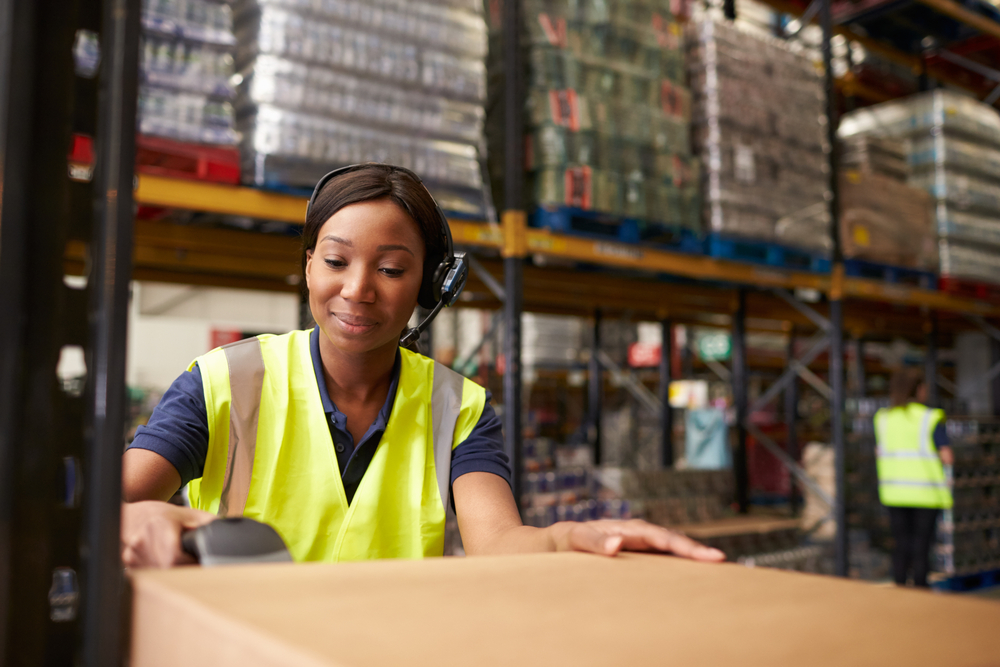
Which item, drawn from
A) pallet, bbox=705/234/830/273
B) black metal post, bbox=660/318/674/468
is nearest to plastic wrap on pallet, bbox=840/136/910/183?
pallet, bbox=705/234/830/273

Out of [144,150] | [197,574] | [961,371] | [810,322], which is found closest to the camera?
[197,574]

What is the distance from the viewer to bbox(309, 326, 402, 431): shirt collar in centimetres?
161

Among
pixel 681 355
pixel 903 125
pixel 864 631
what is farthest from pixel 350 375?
pixel 681 355

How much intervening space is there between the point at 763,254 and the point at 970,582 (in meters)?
4.57

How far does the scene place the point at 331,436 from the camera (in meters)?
1.59

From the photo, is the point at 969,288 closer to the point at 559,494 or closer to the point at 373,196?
the point at 559,494

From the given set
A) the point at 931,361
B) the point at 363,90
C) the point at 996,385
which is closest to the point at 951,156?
the point at 931,361

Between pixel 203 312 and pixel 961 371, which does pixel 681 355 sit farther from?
pixel 203 312

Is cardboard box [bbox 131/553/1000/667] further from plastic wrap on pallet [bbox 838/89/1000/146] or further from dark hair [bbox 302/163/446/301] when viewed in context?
plastic wrap on pallet [bbox 838/89/1000/146]

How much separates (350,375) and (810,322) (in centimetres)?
821

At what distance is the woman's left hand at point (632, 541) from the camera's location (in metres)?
1.11

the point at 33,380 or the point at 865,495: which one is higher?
the point at 33,380

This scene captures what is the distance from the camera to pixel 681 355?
14.6 metres

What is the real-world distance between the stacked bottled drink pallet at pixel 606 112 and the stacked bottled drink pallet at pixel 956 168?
2.97m
